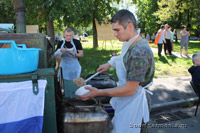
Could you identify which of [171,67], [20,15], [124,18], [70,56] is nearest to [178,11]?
[171,67]

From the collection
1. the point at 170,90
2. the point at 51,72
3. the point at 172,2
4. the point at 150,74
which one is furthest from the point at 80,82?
the point at 172,2

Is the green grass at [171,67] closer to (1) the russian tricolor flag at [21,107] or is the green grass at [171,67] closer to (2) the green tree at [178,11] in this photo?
(1) the russian tricolor flag at [21,107]

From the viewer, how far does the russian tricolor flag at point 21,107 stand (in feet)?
6.04

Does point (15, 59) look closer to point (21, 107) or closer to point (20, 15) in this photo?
point (21, 107)

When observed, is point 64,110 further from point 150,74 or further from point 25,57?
point 150,74

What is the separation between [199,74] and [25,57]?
386 cm

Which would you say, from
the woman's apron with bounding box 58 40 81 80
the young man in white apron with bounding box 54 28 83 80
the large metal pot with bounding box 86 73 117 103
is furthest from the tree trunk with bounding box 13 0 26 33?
the large metal pot with bounding box 86 73 117 103

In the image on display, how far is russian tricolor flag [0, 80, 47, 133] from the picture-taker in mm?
1841

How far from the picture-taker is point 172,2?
2306cm

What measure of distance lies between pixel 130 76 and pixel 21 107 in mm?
1133

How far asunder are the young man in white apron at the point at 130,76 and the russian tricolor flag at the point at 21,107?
524 mm

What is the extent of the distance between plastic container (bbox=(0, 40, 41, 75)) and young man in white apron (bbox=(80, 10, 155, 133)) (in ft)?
2.23

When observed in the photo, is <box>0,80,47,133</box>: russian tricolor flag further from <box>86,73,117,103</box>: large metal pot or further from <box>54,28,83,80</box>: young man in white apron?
<box>54,28,83,80</box>: young man in white apron

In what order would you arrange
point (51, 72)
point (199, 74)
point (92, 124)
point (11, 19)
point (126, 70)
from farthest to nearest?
point (11, 19) → point (199, 74) → point (92, 124) → point (51, 72) → point (126, 70)
